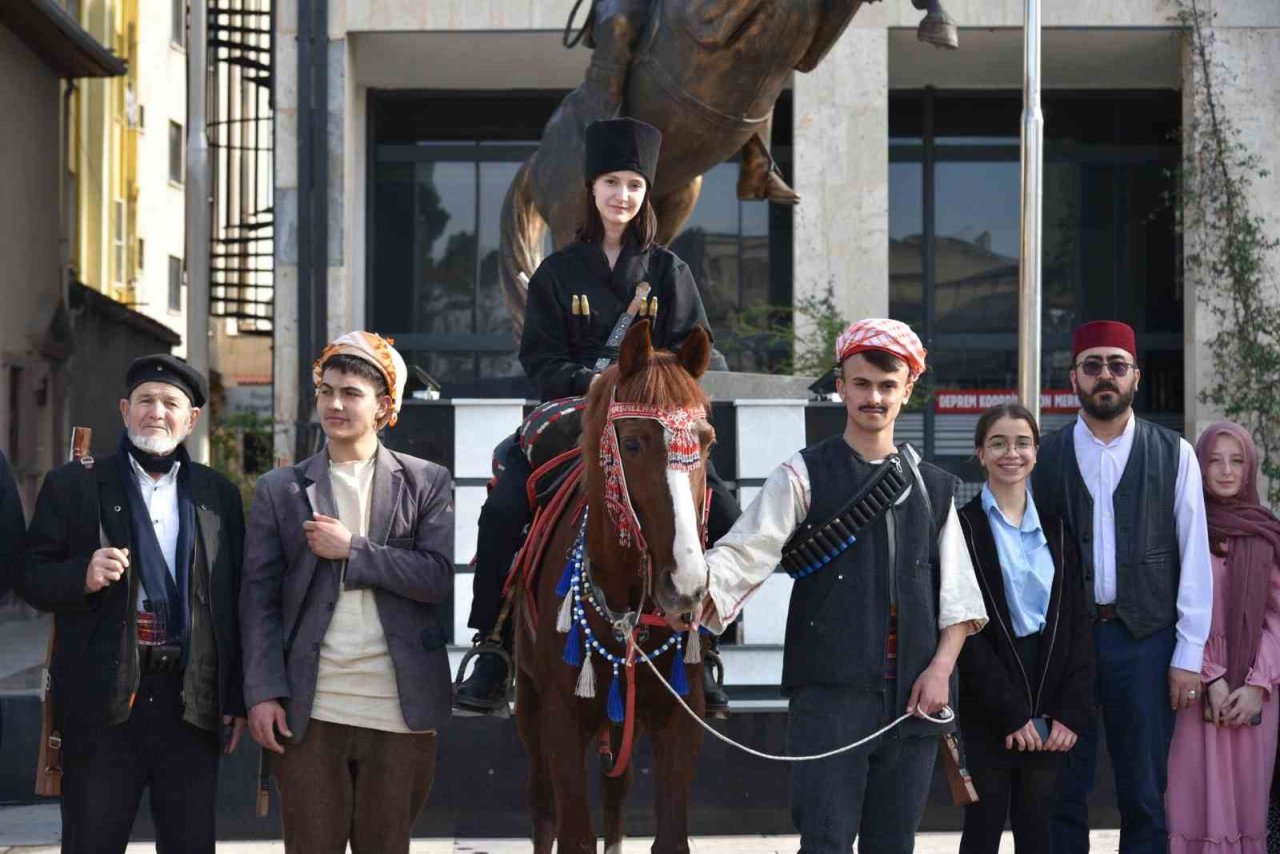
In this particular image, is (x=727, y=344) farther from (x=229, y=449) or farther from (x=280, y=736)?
(x=280, y=736)

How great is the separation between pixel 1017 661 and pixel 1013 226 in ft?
63.1

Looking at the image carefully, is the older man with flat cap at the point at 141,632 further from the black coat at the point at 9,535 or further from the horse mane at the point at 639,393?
the horse mane at the point at 639,393

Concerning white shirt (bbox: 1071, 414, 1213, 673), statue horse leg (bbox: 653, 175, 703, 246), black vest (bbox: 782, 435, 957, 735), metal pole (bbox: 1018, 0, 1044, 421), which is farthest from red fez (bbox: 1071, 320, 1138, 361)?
metal pole (bbox: 1018, 0, 1044, 421)

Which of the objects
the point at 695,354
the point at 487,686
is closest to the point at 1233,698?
the point at 695,354

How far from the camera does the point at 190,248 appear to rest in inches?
664

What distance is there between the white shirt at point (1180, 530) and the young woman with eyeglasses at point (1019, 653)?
1.03 ft

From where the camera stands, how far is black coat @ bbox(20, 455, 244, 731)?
189 inches

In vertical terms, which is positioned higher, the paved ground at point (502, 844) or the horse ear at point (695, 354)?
the horse ear at point (695, 354)

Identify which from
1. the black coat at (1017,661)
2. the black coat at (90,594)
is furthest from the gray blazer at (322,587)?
the black coat at (1017,661)

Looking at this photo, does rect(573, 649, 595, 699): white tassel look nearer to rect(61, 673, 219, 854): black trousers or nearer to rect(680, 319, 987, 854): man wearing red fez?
rect(680, 319, 987, 854): man wearing red fez

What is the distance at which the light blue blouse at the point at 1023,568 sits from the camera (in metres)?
5.54

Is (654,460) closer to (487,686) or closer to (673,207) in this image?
(487,686)

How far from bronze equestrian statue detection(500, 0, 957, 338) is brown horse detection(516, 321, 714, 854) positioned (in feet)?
11.1

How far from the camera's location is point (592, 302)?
572 centimetres
